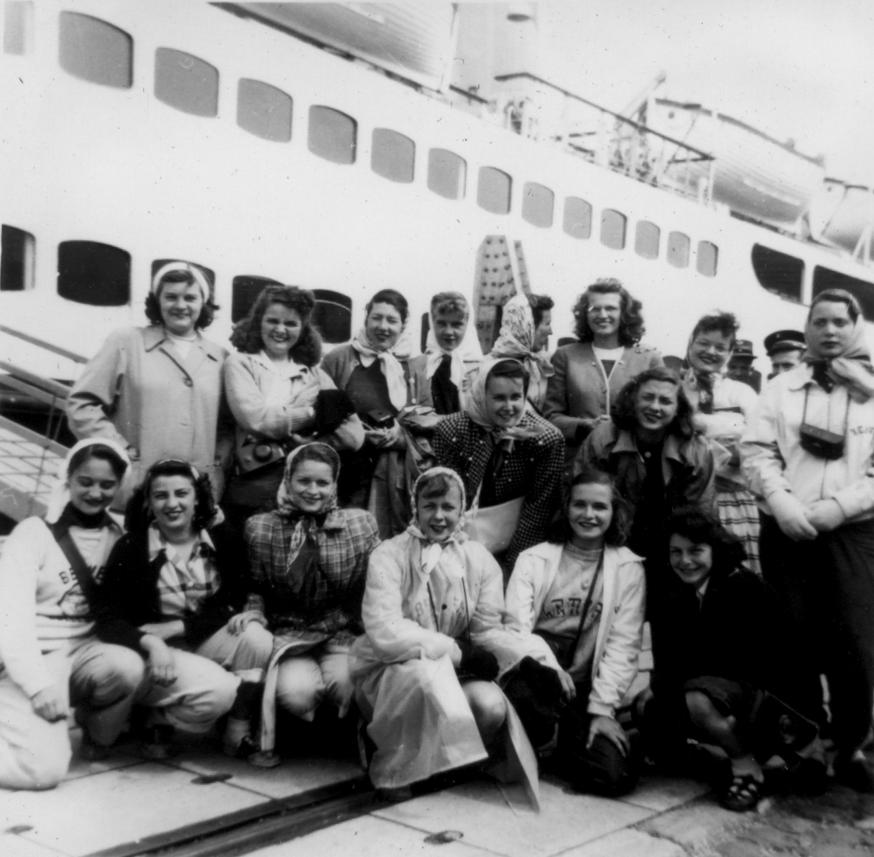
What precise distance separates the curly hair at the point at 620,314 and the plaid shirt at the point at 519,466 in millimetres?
712

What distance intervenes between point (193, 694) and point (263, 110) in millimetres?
5043

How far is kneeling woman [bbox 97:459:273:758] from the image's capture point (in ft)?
10.2

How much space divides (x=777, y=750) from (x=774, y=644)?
13.5 inches

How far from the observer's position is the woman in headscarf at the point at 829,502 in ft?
10.7

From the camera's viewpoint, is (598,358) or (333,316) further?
(333,316)

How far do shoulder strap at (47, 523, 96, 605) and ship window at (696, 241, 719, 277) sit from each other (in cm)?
937

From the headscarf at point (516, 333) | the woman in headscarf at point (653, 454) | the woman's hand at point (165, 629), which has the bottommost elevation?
the woman's hand at point (165, 629)

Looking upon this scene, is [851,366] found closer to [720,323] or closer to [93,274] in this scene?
[720,323]

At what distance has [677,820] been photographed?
2.87 metres

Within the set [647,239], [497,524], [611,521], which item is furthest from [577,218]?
[611,521]

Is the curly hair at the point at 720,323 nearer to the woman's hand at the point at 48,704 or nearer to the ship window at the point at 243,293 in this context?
the woman's hand at the point at 48,704

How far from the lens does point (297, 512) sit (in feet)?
11.0

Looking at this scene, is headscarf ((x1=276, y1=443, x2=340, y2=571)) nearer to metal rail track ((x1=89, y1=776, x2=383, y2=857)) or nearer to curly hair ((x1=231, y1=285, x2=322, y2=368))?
curly hair ((x1=231, y1=285, x2=322, y2=368))

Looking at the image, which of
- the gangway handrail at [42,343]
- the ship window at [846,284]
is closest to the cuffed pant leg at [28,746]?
the gangway handrail at [42,343]
